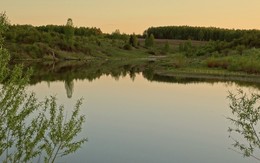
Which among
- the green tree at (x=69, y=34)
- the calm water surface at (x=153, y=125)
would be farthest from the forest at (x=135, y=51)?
the calm water surface at (x=153, y=125)

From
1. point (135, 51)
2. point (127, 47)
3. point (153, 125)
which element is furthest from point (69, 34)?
point (153, 125)

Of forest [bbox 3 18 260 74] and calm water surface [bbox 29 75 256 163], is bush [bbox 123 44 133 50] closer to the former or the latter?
forest [bbox 3 18 260 74]

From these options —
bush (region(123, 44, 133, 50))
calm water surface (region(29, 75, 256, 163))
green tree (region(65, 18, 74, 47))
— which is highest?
green tree (region(65, 18, 74, 47))

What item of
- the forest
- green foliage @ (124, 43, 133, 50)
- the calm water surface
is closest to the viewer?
the calm water surface

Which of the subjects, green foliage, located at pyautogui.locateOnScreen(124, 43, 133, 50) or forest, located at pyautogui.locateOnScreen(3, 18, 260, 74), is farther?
green foliage, located at pyautogui.locateOnScreen(124, 43, 133, 50)

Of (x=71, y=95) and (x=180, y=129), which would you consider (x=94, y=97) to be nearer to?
(x=71, y=95)

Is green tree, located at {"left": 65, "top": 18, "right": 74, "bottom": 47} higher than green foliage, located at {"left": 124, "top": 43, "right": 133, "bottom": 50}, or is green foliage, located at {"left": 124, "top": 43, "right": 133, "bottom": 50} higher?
green tree, located at {"left": 65, "top": 18, "right": 74, "bottom": 47}

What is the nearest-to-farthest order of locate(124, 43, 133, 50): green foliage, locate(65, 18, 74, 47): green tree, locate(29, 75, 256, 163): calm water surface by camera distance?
locate(29, 75, 256, 163): calm water surface < locate(65, 18, 74, 47): green tree < locate(124, 43, 133, 50): green foliage

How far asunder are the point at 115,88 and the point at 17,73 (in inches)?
1719

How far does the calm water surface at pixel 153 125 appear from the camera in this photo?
973 inches

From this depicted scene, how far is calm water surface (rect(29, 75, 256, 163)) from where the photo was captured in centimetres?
2470

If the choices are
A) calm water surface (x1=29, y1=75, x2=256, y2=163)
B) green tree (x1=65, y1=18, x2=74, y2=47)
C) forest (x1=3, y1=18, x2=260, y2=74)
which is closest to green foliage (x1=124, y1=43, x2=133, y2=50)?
forest (x1=3, y1=18, x2=260, y2=74)

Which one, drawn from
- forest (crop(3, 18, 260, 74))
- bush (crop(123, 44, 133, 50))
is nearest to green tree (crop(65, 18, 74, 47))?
forest (crop(3, 18, 260, 74))

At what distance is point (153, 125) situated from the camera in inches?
1297
